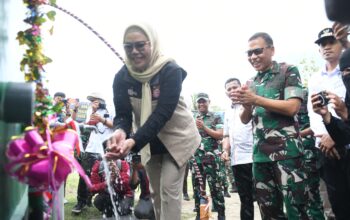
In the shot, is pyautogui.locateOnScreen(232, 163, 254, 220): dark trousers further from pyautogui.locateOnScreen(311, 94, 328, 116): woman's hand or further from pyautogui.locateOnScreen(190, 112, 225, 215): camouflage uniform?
pyautogui.locateOnScreen(311, 94, 328, 116): woman's hand

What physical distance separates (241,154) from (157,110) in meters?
2.59

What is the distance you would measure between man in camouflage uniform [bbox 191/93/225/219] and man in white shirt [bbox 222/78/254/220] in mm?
326

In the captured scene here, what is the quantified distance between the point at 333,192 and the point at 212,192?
2.49 meters

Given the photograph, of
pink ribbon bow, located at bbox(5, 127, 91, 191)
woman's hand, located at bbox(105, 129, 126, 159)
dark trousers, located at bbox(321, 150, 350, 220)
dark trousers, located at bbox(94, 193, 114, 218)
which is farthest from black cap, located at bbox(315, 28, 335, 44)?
dark trousers, located at bbox(94, 193, 114, 218)

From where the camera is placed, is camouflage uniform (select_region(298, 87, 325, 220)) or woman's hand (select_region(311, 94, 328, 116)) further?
camouflage uniform (select_region(298, 87, 325, 220))

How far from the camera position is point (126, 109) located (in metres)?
3.33

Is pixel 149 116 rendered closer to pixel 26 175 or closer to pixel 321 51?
pixel 26 175

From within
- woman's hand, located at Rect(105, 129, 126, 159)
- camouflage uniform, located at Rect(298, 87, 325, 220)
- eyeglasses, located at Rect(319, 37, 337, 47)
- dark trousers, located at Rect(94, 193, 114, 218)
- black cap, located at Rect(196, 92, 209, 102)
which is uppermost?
eyeglasses, located at Rect(319, 37, 337, 47)

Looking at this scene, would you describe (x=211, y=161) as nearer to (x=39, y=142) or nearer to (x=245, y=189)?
(x=245, y=189)

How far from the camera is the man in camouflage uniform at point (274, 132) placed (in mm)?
3250

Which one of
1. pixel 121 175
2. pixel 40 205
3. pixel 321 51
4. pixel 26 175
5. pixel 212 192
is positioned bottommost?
pixel 212 192

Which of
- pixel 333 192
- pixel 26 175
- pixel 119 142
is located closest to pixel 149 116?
pixel 119 142

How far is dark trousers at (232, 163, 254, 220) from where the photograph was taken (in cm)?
495

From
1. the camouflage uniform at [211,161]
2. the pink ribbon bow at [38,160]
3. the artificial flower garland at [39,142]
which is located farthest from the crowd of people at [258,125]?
the camouflage uniform at [211,161]
